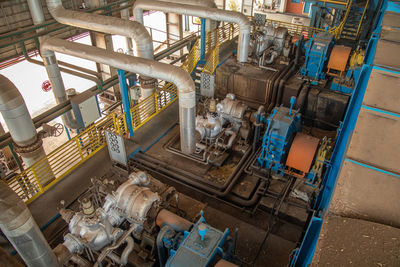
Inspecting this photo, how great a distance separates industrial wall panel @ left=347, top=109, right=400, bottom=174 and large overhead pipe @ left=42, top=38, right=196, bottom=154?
487 centimetres

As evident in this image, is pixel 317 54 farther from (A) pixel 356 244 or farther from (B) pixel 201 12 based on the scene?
(A) pixel 356 244

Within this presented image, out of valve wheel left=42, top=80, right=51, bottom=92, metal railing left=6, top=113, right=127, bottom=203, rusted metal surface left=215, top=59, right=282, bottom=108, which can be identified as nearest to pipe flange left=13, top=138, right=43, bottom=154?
metal railing left=6, top=113, right=127, bottom=203

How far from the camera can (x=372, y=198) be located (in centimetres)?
369

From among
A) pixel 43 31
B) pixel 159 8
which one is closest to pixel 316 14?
pixel 159 8

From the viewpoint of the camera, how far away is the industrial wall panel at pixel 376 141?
4121mm

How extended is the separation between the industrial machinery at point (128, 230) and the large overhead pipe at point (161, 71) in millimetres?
2414

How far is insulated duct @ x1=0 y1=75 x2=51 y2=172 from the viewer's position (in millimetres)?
8438

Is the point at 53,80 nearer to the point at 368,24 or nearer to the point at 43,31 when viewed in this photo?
the point at 43,31

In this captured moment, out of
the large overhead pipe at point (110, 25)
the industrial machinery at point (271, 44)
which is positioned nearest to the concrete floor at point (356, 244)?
the large overhead pipe at point (110, 25)

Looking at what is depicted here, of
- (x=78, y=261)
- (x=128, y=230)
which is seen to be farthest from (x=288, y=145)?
(x=78, y=261)

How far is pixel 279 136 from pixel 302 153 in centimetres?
79

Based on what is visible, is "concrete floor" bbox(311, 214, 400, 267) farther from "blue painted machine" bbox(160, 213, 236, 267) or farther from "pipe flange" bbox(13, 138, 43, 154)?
"pipe flange" bbox(13, 138, 43, 154)

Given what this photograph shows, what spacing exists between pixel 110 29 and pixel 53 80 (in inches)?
162

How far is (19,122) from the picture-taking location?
29.6ft
